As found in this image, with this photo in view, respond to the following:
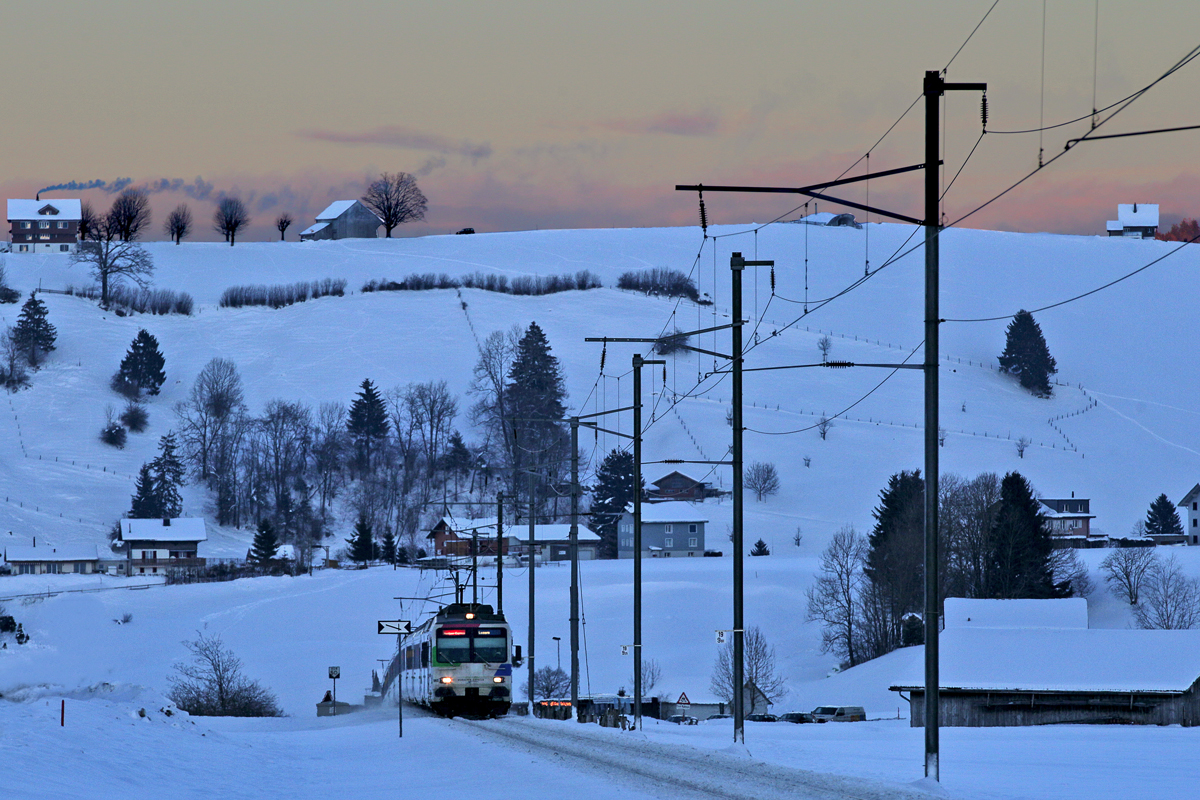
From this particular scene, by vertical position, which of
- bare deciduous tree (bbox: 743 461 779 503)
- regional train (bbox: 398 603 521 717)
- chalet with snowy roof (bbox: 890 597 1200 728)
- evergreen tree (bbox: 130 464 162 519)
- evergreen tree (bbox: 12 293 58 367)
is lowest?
chalet with snowy roof (bbox: 890 597 1200 728)

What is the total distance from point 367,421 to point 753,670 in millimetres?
85844

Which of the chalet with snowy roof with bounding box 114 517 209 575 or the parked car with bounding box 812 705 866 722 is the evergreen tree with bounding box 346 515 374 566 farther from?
the parked car with bounding box 812 705 866 722

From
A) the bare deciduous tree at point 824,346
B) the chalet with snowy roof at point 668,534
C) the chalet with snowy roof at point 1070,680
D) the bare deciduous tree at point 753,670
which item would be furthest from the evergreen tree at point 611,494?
the chalet with snowy roof at point 1070,680

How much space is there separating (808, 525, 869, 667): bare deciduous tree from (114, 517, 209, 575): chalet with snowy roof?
58393 mm

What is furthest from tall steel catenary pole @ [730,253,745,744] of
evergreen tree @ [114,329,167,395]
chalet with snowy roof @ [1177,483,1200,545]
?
evergreen tree @ [114,329,167,395]

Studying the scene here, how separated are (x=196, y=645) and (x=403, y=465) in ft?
234

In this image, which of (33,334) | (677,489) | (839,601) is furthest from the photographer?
(33,334)

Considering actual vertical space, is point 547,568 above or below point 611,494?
below

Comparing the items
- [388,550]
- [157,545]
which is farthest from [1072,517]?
[157,545]

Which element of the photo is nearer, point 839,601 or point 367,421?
point 839,601

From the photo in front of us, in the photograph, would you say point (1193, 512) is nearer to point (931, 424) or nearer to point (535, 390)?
point (535, 390)

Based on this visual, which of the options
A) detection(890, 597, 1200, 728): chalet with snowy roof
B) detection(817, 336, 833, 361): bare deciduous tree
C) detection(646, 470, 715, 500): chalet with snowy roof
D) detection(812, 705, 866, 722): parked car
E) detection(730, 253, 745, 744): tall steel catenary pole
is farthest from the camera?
detection(817, 336, 833, 361): bare deciduous tree

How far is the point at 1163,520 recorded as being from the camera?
440ft

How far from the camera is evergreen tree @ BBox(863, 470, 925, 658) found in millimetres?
87325
